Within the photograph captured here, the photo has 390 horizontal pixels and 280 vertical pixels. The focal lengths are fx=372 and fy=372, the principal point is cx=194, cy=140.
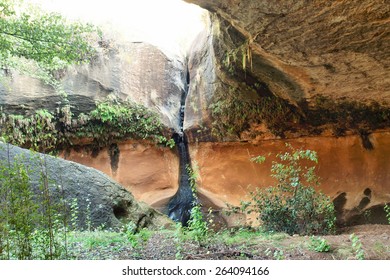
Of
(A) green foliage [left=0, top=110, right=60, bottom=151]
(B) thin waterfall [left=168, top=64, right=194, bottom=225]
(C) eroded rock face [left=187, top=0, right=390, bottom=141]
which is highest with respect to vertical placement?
(C) eroded rock face [left=187, top=0, right=390, bottom=141]

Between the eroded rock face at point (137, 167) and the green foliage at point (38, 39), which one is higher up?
the green foliage at point (38, 39)

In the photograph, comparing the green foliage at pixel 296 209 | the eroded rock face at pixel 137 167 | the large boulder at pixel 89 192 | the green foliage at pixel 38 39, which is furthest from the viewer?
the eroded rock face at pixel 137 167

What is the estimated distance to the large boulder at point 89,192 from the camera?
Result: 22.2ft

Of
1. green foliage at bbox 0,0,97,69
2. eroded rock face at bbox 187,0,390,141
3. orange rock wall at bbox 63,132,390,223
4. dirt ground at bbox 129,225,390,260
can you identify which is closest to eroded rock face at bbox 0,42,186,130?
eroded rock face at bbox 187,0,390,141

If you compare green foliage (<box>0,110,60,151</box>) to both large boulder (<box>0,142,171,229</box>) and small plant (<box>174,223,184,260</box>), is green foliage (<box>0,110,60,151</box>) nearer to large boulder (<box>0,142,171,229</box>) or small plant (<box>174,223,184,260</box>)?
large boulder (<box>0,142,171,229</box>)

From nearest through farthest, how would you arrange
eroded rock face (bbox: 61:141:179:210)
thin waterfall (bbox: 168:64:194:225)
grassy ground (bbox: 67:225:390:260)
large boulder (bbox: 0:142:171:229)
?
grassy ground (bbox: 67:225:390:260) < large boulder (bbox: 0:142:171:229) < thin waterfall (bbox: 168:64:194:225) < eroded rock face (bbox: 61:141:179:210)

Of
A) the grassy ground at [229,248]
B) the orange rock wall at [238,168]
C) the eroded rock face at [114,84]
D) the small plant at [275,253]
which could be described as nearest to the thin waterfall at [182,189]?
the orange rock wall at [238,168]

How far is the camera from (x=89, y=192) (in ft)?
23.3

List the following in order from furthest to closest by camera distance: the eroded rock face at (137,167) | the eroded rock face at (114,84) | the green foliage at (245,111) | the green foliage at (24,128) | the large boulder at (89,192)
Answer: the eroded rock face at (137,167) < the eroded rock face at (114,84) < the green foliage at (24,128) < the green foliage at (245,111) < the large boulder at (89,192)

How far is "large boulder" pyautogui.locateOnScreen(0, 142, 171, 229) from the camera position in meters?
6.77

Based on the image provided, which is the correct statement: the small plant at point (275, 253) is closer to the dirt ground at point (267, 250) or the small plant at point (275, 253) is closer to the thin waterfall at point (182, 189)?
the dirt ground at point (267, 250)

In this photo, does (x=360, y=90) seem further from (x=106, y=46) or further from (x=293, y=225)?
(x=106, y=46)

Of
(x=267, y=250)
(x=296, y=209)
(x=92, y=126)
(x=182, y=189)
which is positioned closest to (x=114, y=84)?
(x=92, y=126)

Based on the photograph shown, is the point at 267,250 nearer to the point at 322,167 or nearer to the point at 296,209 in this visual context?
the point at 296,209
